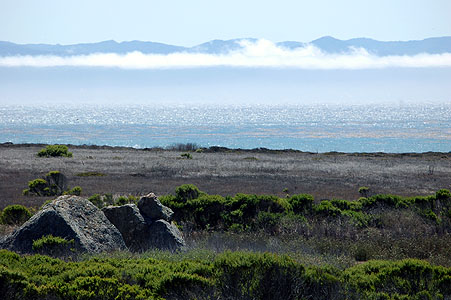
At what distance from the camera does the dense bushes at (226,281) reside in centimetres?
635

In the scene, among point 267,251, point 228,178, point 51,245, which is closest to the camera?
point 267,251

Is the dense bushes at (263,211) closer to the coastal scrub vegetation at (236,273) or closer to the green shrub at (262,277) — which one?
the coastal scrub vegetation at (236,273)

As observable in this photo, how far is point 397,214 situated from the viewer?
14820 mm

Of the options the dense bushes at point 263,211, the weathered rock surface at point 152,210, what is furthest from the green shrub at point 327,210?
the weathered rock surface at point 152,210

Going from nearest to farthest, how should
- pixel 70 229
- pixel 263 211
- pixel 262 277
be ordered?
pixel 262 277, pixel 70 229, pixel 263 211

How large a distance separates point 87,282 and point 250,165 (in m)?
33.0

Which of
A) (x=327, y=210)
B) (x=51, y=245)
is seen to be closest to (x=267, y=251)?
(x=51, y=245)

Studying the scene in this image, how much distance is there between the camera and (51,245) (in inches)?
→ 360

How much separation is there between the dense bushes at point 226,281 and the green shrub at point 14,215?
23.3 feet

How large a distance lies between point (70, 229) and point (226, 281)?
161 inches

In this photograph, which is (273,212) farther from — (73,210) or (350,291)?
(350,291)

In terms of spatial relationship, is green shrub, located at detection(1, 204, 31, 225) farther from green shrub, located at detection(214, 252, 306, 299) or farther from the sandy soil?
green shrub, located at detection(214, 252, 306, 299)

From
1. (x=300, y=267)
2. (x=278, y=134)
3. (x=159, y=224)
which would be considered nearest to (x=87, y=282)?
(x=300, y=267)

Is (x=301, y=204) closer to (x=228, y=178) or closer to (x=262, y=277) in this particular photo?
(x=262, y=277)
